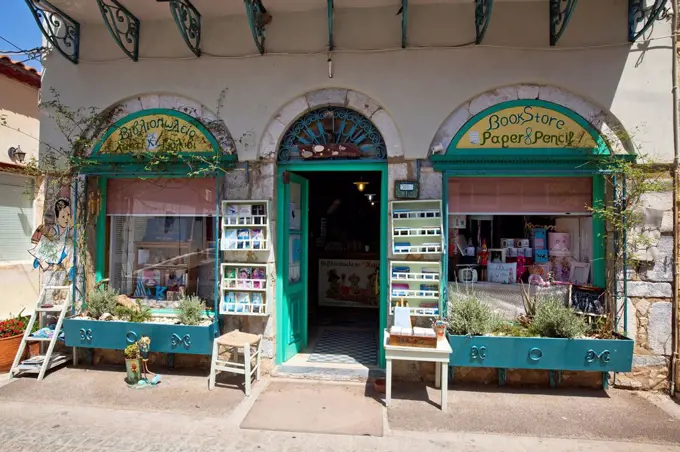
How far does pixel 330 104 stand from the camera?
195 inches

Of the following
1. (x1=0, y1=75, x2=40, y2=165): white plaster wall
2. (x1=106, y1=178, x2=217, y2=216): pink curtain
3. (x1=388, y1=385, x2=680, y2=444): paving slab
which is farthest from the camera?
(x1=0, y1=75, x2=40, y2=165): white plaster wall

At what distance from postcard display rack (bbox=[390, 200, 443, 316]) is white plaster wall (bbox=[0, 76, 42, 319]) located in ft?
20.8

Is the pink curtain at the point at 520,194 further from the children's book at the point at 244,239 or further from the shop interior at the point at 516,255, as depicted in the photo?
the children's book at the point at 244,239

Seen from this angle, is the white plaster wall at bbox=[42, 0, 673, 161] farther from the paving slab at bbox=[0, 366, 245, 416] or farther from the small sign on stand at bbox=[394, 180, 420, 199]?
the paving slab at bbox=[0, 366, 245, 416]

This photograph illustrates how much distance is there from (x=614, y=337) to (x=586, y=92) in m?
2.72

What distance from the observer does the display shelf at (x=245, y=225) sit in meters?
4.85

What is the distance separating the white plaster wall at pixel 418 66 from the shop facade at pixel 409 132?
0.05ft

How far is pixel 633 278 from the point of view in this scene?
15.0 ft

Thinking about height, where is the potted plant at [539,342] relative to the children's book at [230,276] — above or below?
below

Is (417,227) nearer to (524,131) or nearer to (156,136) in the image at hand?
(524,131)

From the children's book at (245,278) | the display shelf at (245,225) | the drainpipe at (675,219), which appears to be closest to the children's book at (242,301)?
the children's book at (245,278)

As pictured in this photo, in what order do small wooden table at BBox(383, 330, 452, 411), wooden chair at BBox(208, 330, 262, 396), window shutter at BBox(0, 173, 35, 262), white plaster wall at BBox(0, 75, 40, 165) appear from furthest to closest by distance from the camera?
white plaster wall at BBox(0, 75, 40, 165) < window shutter at BBox(0, 173, 35, 262) < wooden chair at BBox(208, 330, 262, 396) < small wooden table at BBox(383, 330, 452, 411)

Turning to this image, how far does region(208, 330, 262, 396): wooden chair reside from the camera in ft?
14.4

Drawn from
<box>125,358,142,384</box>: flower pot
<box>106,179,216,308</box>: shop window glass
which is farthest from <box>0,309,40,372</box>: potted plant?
<box>125,358,142,384</box>: flower pot
